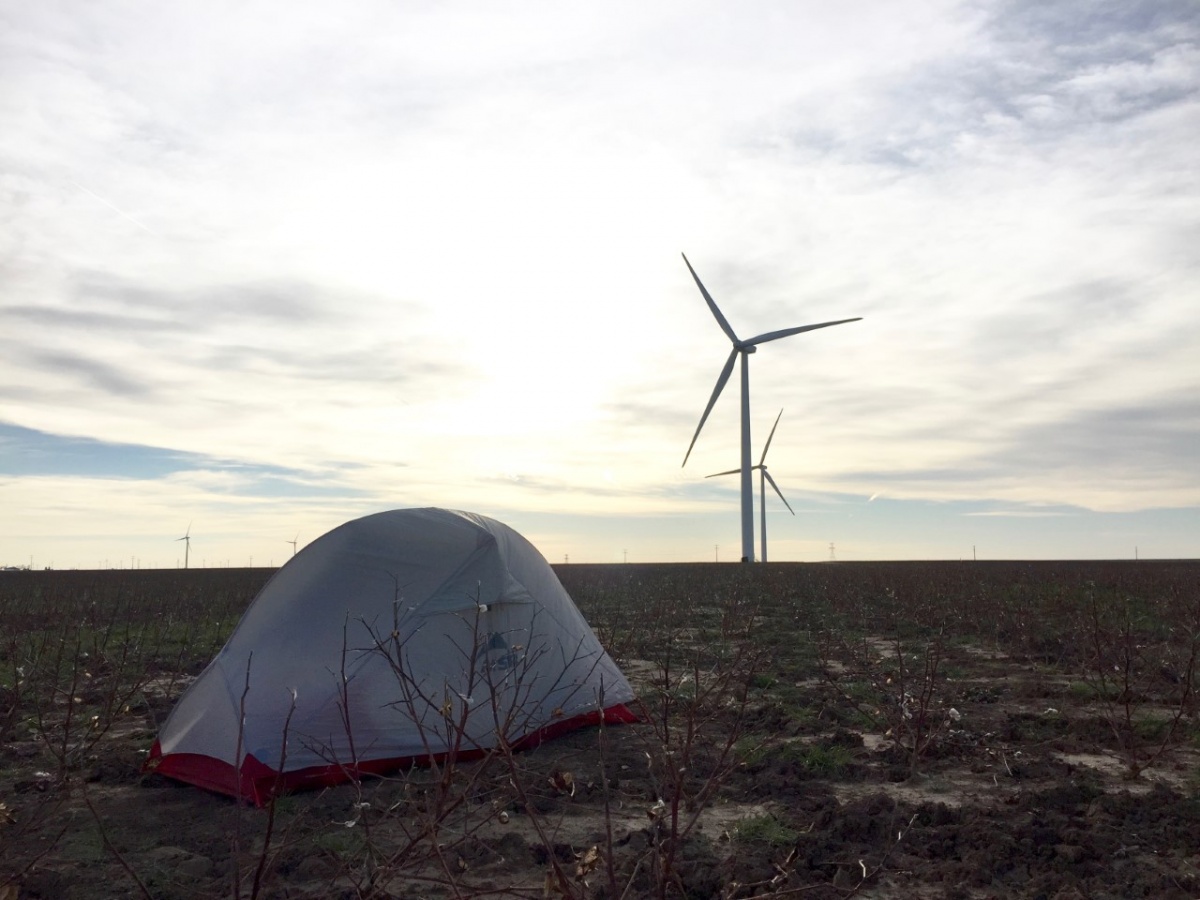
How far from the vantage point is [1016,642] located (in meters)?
14.9

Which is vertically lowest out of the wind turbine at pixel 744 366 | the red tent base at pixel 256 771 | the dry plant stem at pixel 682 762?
the red tent base at pixel 256 771

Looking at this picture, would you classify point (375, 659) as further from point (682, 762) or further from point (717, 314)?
point (717, 314)

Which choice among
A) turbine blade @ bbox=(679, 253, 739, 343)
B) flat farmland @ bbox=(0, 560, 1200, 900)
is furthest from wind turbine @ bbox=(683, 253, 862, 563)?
flat farmland @ bbox=(0, 560, 1200, 900)

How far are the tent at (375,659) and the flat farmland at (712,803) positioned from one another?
298 mm

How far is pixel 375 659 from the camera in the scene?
24.5 feet

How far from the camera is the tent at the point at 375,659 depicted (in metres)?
7.15

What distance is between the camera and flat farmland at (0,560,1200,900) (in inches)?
188

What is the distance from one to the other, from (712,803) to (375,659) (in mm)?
2828

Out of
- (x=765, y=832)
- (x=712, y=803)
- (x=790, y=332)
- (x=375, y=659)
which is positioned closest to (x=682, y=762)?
(x=765, y=832)

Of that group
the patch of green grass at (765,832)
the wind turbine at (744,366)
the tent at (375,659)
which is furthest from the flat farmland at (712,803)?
the wind turbine at (744,366)

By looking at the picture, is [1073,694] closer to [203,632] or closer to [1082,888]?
[1082,888]

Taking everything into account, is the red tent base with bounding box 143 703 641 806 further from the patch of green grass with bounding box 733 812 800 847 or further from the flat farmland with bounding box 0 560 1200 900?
the patch of green grass with bounding box 733 812 800 847

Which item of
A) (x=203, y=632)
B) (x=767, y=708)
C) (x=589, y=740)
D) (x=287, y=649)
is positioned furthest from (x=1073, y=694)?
(x=203, y=632)

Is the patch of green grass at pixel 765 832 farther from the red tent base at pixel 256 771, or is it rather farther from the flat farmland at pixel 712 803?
the red tent base at pixel 256 771
